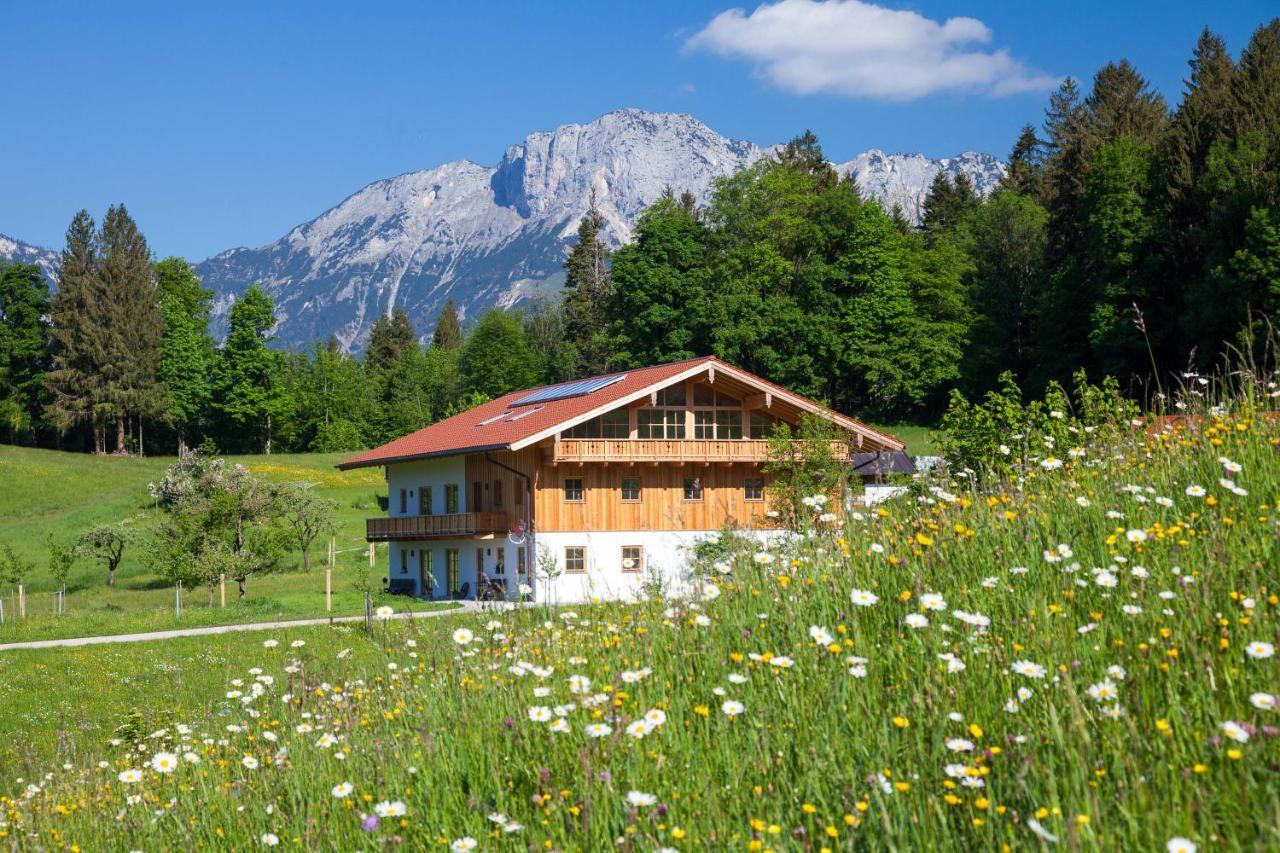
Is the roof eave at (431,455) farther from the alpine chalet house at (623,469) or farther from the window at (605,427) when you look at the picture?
the window at (605,427)

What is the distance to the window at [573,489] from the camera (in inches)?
1534

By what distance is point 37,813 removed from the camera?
7988mm

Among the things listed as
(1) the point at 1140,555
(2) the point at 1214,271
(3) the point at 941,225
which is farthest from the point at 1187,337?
(1) the point at 1140,555

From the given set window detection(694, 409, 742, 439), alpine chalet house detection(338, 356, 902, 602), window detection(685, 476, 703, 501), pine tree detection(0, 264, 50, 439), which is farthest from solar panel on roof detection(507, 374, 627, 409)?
pine tree detection(0, 264, 50, 439)

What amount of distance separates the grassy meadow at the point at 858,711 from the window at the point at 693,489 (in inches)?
1238

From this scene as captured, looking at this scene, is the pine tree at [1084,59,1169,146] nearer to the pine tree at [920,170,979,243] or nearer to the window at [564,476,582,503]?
the pine tree at [920,170,979,243]

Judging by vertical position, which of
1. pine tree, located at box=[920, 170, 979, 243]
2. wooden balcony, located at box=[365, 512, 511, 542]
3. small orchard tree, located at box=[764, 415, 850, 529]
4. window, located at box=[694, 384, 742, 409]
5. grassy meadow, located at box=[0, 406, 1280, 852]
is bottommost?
wooden balcony, located at box=[365, 512, 511, 542]

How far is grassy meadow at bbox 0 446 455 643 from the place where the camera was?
32.5m

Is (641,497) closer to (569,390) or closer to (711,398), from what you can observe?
(711,398)

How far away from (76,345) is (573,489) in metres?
63.5

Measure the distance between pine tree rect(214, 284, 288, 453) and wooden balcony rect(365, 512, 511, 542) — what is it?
49.7m

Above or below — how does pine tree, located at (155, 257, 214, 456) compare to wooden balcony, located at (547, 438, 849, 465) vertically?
above

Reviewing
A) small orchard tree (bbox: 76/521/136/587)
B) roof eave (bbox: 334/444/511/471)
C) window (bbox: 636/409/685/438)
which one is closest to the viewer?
roof eave (bbox: 334/444/511/471)

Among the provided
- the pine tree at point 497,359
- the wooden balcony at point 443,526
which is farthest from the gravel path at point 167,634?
the pine tree at point 497,359
